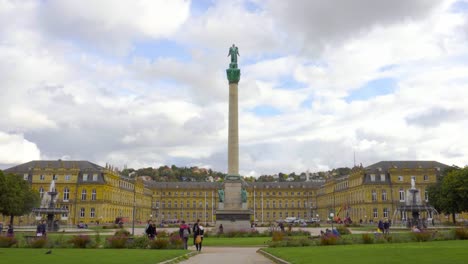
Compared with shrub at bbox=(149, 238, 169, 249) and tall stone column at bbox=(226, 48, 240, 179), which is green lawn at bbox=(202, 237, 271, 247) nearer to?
shrub at bbox=(149, 238, 169, 249)

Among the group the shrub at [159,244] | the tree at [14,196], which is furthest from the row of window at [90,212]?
the shrub at [159,244]

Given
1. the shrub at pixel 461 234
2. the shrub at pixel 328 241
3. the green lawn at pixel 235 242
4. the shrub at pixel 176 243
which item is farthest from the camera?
the green lawn at pixel 235 242

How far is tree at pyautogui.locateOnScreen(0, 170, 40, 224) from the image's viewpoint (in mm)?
78375

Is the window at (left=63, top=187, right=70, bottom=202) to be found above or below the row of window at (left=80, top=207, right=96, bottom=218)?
above

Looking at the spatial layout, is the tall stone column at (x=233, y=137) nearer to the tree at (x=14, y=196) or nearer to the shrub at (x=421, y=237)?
the shrub at (x=421, y=237)

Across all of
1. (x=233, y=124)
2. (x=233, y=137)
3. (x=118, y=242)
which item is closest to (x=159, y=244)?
(x=118, y=242)

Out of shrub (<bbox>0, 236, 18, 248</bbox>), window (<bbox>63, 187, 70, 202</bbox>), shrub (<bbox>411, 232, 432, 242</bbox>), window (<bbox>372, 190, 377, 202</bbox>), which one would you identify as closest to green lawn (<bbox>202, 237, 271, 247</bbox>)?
shrub (<bbox>411, 232, 432, 242</bbox>)

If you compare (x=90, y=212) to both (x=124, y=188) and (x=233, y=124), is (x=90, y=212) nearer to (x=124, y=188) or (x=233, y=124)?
(x=124, y=188)

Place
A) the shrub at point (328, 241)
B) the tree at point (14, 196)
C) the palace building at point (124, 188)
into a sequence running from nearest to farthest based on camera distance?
the shrub at point (328, 241), the tree at point (14, 196), the palace building at point (124, 188)

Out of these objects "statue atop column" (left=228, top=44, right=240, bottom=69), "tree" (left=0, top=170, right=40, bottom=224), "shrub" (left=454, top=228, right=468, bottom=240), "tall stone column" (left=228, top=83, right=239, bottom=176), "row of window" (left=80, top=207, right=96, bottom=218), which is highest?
"statue atop column" (left=228, top=44, right=240, bottom=69)

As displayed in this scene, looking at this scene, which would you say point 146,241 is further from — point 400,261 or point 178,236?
point 400,261

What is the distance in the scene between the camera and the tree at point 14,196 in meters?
78.4

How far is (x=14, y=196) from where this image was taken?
81375 millimetres

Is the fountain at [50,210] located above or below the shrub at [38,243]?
above
